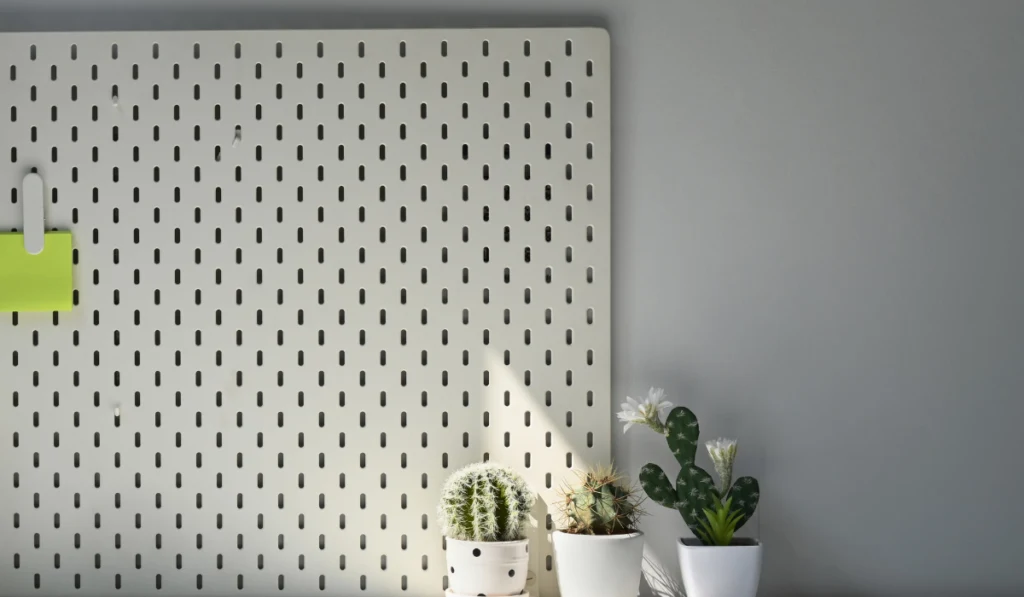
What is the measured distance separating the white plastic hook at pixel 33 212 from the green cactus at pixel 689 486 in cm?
116

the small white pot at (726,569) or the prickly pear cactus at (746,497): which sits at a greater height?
the prickly pear cactus at (746,497)

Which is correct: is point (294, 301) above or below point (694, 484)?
above

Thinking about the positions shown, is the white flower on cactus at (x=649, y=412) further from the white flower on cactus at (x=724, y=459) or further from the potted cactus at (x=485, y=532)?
the potted cactus at (x=485, y=532)

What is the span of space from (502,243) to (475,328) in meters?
0.16

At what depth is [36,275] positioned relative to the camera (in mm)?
1629

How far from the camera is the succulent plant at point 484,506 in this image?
1491 millimetres

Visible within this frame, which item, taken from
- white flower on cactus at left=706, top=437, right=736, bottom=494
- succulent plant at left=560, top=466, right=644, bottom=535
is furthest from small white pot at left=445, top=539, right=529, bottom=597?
white flower on cactus at left=706, top=437, right=736, bottom=494

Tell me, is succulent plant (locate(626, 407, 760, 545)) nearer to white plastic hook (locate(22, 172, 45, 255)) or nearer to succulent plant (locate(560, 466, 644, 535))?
succulent plant (locate(560, 466, 644, 535))

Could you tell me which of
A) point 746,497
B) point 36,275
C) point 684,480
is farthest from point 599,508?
point 36,275

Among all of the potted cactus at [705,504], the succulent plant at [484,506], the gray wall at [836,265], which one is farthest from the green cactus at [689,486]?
the succulent plant at [484,506]

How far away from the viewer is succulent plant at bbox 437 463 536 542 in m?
1.49

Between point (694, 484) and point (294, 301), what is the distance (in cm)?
78

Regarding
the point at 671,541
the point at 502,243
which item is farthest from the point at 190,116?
the point at 671,541

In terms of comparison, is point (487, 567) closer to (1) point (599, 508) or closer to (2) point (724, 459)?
(1) point (599, 508)
